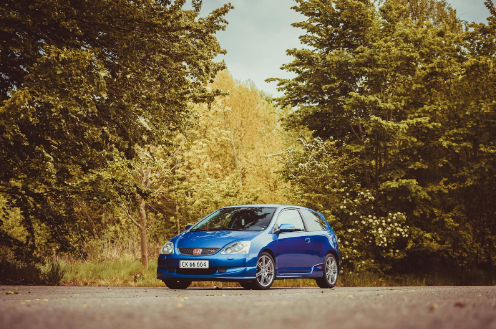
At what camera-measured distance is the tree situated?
11531 mm

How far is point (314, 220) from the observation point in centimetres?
1275

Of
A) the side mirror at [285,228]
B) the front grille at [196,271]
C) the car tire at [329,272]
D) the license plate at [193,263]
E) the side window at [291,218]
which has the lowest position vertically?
the car tire at [329,272]

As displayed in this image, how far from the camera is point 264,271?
1059cm

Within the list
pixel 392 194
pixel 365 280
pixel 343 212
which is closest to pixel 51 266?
pixel 365 280

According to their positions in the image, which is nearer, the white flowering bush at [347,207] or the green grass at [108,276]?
the green grass at [108,276]

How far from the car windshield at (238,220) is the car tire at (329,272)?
1886 millimetres

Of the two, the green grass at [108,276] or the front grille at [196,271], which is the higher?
the front grille at [196,271]

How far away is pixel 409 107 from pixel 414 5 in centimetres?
1086

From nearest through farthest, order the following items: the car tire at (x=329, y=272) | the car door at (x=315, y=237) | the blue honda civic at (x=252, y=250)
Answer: the blue honda civic at (x=252, y=250) < the car door at (x=315, y=237) < the car tire at (x=329, y=272)

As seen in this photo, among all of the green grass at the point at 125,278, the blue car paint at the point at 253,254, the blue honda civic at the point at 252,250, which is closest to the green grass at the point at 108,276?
the green grass at the point at 125,278

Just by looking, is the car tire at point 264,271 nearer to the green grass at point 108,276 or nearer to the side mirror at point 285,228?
the side mirror at point 285,228

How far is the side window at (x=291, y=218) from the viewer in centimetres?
1166

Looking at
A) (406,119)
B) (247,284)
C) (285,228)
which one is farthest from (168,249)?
(406,119)

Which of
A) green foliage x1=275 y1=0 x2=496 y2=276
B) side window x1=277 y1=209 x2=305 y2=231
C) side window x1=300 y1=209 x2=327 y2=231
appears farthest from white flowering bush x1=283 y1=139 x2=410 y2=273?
side window x1=277 y1=209 x2=305 y2=231
